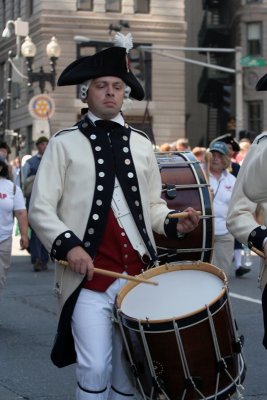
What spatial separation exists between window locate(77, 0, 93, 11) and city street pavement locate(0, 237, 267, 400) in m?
35.7

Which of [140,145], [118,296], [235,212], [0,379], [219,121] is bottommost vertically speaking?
[219,121]

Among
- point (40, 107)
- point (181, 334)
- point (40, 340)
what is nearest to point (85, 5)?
point (40, 107)

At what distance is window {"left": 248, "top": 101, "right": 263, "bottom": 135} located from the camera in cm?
5105

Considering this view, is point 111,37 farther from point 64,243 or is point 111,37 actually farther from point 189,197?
point 64,243

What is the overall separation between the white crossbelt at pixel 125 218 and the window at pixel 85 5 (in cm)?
4436

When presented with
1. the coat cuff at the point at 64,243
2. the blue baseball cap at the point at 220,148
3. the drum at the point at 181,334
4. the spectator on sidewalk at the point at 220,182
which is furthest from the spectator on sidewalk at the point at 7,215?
the drum at the point at 181,334

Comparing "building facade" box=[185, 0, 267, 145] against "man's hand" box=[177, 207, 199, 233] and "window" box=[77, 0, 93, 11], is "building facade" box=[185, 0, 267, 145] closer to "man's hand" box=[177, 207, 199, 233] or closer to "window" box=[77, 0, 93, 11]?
"window" box=[77, 0, 93, 11]

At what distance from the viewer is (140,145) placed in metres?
5.13

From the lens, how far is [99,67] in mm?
4949

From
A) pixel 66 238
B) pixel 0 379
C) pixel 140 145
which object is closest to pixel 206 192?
pixel 0 379

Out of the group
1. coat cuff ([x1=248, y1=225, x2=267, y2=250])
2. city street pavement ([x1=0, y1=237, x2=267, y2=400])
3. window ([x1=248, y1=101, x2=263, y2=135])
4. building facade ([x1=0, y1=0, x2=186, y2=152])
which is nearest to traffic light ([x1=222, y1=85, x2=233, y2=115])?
window ([x1=248, y1=101, x2=263, y2=135])

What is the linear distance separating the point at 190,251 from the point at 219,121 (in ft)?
168

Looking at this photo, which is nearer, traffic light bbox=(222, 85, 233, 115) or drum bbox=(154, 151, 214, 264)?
drum bbox=(154, 151, 214, 264)

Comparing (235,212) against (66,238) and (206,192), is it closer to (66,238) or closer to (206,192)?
(66,238)
